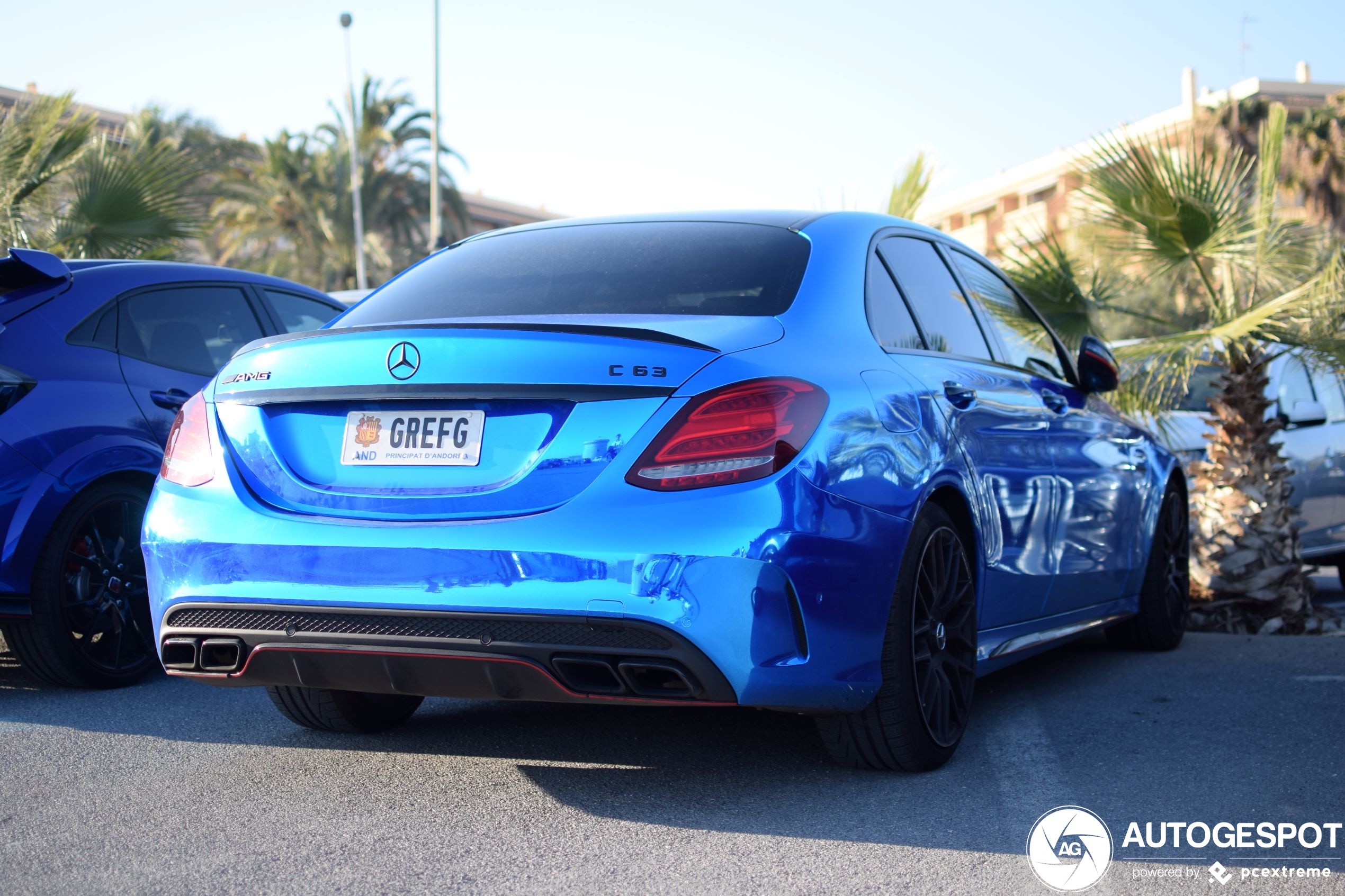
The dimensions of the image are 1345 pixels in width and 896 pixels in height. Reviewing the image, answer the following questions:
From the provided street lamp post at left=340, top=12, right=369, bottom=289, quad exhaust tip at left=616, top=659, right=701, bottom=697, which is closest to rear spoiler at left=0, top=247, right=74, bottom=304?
quad exhaust tip at left=616, top=659, right=701, bottom=697

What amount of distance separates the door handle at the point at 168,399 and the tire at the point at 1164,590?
3.94m

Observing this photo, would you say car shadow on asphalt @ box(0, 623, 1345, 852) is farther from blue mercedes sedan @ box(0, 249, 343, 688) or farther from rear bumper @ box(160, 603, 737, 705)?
rear bumper @ box(160, 603, 737, 705)

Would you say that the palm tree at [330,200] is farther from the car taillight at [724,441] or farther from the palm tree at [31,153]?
the car taillight at [724,441]

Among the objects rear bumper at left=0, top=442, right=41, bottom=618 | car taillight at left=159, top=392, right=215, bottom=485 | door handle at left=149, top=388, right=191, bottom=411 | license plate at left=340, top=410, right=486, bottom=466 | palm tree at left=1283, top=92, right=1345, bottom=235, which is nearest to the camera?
license plate at left=340, top=410, right=486, bottom=466

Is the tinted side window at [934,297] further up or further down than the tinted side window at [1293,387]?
further up

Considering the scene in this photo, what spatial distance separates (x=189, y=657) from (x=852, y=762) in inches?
67.8

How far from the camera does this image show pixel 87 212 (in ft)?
33.6

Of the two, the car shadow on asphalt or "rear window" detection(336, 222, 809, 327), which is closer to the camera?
the car shadow on asphalt

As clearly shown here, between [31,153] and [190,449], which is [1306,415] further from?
[31,153]

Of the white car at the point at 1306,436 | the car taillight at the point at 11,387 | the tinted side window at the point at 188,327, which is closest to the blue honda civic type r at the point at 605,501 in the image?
the car taillight at the point at 11,387

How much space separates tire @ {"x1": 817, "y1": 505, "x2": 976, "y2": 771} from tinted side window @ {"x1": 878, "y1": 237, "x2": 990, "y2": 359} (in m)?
0.72

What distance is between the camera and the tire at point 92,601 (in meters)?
4.58

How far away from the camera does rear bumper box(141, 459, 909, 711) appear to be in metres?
2.89

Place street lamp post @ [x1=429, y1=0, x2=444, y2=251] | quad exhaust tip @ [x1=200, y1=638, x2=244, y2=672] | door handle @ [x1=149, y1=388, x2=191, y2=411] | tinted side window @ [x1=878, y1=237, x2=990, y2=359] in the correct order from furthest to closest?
street lamp post @ [x1=429, y1=0, x2=444, y2=251], door handle @ [x1=149, y1=388, x2=191, y2=411], tinted side window @ [x1=878, y1=237, x2=990, y2=359], quad exhaust tip @ [x1=200, y1=638, x2=244, y2=672]
